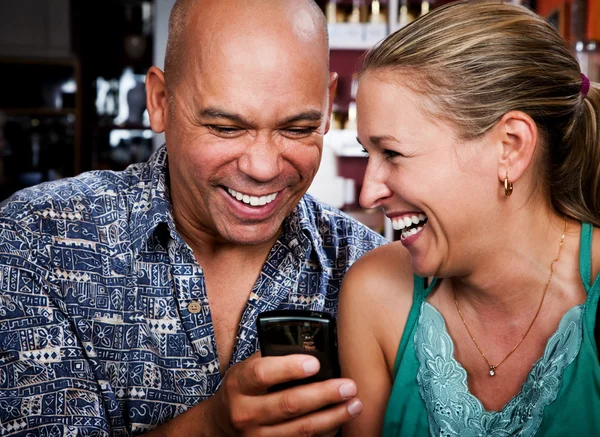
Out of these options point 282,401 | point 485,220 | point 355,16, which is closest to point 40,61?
point 355,16

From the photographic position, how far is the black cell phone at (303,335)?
1.18 metres

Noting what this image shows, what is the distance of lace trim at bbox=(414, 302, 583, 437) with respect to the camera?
1406 mm

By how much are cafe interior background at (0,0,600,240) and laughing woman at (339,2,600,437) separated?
426 cm

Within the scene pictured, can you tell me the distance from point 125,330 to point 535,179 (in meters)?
0.94

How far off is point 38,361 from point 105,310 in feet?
0.58

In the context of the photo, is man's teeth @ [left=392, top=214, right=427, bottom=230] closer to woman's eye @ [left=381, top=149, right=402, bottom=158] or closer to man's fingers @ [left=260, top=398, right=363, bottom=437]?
woman's eye @ [left=381, top=149, right=402, bottom=158]

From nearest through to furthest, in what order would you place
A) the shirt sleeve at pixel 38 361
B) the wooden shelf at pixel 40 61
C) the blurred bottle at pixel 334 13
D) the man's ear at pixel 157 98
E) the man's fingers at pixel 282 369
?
1. the man's fingers at pixel 282 369
2. the shirt sleeve at pixel 38 361
3. the man's ear at pixel 157 98
4. the blurred bottle at pixel 334 13
5. the wooden shelf at pixel 40 61

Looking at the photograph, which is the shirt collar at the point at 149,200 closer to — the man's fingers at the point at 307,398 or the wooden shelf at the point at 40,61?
the man's fingers at the point at 307,398

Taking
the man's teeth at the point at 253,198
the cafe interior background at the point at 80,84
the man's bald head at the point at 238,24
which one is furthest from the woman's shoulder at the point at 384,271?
the cafe interior background at the point at 80,84

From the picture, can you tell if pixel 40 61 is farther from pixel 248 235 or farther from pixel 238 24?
pixel 248 235

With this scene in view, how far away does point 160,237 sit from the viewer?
170cm

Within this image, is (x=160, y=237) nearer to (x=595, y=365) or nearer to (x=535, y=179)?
(x=535, y=179)

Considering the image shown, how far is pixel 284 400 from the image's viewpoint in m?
1.19

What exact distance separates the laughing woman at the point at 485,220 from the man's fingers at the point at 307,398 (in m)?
0.36
